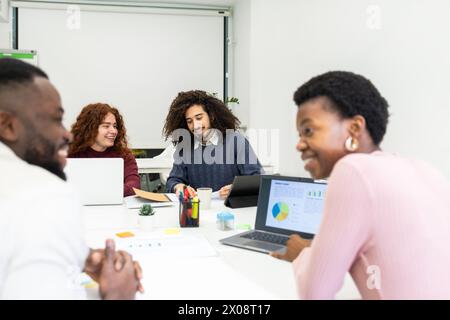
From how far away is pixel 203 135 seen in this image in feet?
7.84

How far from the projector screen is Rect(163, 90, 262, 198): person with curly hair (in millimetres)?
2238

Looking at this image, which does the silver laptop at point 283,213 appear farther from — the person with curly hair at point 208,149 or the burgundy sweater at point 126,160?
the burgundy sweater at point 126,160

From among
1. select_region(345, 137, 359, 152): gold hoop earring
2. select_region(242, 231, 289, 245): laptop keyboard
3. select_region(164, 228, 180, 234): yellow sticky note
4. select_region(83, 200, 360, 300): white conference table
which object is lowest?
select_region(83, 200, 360, 300): white conference table

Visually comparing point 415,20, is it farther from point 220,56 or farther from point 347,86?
point 220,56

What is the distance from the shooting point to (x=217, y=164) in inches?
Answer: 94.1

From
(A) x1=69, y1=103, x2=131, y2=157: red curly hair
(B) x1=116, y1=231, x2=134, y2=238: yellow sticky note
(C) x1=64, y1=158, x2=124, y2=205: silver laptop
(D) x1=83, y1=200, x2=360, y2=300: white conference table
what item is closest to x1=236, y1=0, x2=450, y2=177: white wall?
(D) x1=83, y1=200, x2=360, y2=300: white conference table

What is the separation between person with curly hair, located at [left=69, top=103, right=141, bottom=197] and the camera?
243 cm

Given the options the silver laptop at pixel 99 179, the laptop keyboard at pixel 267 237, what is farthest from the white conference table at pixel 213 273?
the silver laptop at pixel 99 179

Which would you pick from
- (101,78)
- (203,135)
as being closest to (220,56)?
(101,78)

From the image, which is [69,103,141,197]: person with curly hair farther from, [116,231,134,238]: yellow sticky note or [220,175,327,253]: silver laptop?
[220,175,327,253]: silver laptop

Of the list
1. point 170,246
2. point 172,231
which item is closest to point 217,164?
point 172,231

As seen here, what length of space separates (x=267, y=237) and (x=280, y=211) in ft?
0.33

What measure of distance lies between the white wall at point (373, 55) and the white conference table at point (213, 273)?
1.72 feet
